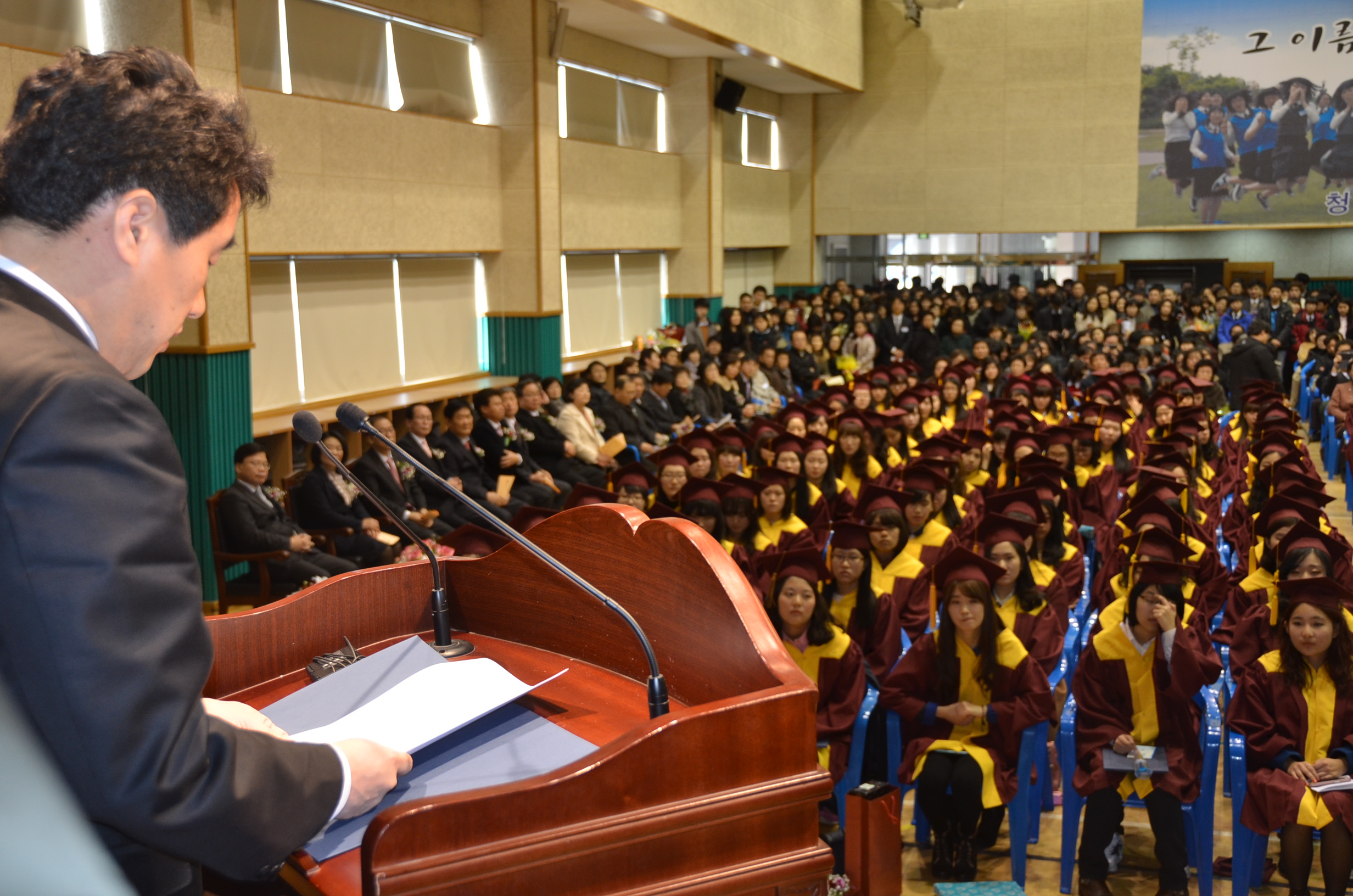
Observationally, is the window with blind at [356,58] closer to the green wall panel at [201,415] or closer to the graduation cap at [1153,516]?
the green wall panel at [201,415]

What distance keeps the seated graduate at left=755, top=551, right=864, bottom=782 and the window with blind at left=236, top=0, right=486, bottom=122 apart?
697 centimetres

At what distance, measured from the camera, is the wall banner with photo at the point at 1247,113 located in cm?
1989

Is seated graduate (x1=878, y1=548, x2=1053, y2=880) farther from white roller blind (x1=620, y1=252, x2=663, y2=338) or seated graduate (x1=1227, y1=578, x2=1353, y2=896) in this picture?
white roller blind (x1=620, y1=252, x2=663, y2=338)

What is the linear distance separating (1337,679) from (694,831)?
3.89m

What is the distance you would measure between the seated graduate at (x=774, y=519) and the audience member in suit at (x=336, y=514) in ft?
7.90

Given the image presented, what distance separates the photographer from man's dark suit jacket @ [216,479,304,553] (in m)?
6.62

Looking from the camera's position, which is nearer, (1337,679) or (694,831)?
(694,831)

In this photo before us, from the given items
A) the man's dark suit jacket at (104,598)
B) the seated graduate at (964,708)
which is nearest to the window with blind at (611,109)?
the seated graduate at (964,708)

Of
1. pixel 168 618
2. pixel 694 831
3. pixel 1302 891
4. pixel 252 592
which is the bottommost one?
pixel 1302 891

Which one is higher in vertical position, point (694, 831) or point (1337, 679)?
point (694, 831)

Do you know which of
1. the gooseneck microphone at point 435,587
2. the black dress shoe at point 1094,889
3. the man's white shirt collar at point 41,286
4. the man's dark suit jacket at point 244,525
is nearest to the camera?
the man's white shirt collar at point 41,286

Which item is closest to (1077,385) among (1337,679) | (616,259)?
(616,259)

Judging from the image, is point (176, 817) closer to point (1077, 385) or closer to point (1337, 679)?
point (1337, 679)

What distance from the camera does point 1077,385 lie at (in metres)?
14.0
